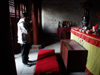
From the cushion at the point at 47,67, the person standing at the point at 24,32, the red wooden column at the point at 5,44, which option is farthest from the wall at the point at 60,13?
the red wooden column at the point at 5,44

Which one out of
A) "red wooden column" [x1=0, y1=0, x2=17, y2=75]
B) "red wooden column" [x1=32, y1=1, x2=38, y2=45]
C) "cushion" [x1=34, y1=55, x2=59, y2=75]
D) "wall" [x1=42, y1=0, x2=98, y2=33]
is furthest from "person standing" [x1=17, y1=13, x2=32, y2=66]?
"wall" [x1=42, y1=0, x2=98, y2=33]

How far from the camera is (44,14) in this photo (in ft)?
27.9

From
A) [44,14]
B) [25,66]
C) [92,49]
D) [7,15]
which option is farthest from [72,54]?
[44,14]

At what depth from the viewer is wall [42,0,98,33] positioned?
327 inches

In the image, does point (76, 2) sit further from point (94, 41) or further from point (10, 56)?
point (10, 56)

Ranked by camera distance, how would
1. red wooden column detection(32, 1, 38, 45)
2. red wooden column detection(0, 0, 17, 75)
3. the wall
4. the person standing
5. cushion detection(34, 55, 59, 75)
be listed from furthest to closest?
the wall, red wooden column detection(32, 1, 38, 45), the person standing, cushion detection(34, 55, 59, 75), red wooden column detection(0, 0, 17, 75)

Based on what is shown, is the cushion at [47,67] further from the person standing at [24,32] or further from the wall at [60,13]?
the wall at [60,13]

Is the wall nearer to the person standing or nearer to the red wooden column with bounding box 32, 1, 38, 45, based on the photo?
the red wooden column with bounding box 32, 1, 38, 45

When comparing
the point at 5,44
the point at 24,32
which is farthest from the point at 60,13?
the point at 5,44

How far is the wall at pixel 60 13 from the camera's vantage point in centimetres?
830

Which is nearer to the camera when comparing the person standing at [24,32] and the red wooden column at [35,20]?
the person standing at [24,32]

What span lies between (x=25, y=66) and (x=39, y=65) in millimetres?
650

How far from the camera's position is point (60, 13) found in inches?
335

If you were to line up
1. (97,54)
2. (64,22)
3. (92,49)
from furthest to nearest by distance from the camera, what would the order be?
1. (64,22)
2. (92,49)
3. (97,54)
